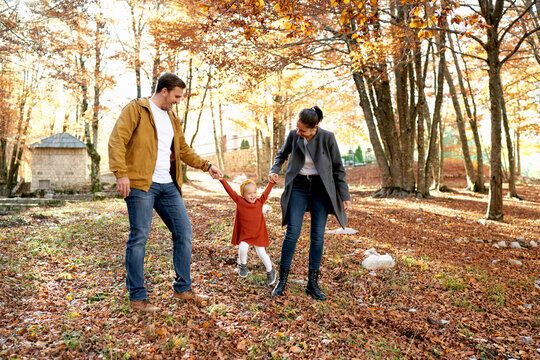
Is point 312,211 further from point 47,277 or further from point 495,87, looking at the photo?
point 495,87

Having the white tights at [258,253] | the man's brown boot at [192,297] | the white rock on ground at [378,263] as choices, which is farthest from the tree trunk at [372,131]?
the man's brown boot at [192,297]

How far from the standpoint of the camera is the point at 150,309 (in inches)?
130

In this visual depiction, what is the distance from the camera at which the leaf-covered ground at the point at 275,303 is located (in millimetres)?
2932

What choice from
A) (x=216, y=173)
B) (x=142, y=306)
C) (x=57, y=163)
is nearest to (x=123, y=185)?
(x=216, y=173)

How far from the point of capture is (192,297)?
362 cm

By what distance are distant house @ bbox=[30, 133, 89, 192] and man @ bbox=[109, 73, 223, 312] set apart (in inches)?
792

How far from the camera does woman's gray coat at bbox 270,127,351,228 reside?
147 inches

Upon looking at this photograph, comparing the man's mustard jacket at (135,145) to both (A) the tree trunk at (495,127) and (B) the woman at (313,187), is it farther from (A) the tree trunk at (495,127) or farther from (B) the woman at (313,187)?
(A) the tree trunk at (495,127)

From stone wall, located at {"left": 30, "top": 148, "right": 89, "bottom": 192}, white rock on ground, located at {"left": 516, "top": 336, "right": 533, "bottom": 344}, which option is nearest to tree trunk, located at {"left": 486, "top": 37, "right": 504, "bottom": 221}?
white rock on ground, located at {"left": 516, "top": 336, "right": 533, "bottom": 344}

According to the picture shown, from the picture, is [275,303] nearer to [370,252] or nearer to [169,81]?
[370,252]

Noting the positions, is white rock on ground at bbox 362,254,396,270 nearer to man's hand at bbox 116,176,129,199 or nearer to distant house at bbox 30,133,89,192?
man's hand at bbox 116,176,129,199

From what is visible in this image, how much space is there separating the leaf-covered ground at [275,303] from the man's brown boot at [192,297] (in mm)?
100

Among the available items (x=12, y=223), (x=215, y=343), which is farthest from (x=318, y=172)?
(x=12, y=223)

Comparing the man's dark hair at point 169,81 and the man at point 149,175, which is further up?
the man's dark hair at point 169,81
